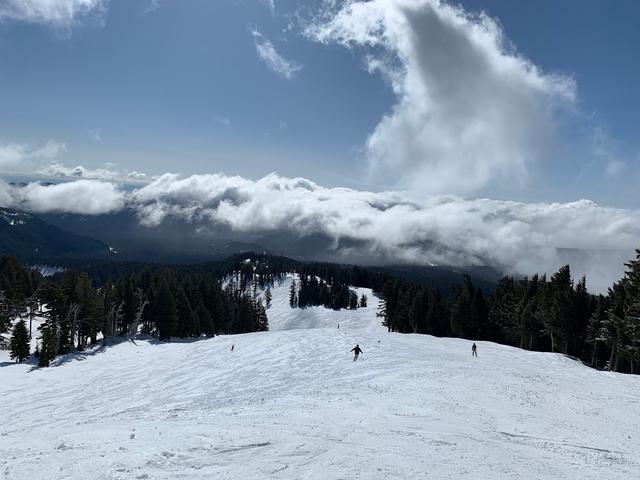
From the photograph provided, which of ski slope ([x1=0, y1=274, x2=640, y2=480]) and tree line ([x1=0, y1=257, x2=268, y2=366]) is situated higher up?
ski slope ([x1=0, y1=274, x2=640, y2=480])

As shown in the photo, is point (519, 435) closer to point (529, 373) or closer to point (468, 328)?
point (529, 373)

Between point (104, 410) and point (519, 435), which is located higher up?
point (519, 435)

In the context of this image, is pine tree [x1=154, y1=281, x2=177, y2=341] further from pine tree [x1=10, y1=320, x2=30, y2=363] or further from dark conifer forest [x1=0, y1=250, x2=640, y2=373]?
pine tree [x1=10, y1=320, x2=30, y2=363]

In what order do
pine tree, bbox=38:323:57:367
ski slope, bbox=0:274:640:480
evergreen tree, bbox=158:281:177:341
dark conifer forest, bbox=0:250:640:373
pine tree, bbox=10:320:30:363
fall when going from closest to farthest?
ski slope, bbox=0:274:640:480 → pine tree, bbox=38:323:57:367 → pine tree, bbox=10:320:30:363 → dark conifer forest, bbox=0:250:640:373 → evergreen tree, bbox=158:281:177:341

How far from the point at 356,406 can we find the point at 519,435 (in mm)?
8317

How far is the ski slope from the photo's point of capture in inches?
535

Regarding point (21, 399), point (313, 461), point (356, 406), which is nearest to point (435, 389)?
point (356, 406)

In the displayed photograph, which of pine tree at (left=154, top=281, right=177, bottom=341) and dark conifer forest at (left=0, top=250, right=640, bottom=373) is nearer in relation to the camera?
dark conifer forest at (left=0, top=250, right=640, bottom=373)

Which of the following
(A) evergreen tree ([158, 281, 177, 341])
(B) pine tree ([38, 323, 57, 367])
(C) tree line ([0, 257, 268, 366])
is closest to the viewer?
(B) pine tree ([38, 323, 57, 367])

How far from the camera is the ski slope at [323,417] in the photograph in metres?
13.6

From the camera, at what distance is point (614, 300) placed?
165 feet

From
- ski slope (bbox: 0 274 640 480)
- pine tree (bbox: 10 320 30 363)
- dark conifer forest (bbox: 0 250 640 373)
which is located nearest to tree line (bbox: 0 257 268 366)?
pine tree (bbox: 10 320 30 363)

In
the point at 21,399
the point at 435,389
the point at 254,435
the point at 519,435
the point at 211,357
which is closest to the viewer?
the point at 254,435

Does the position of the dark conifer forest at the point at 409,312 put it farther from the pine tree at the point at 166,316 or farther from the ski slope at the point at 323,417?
the ski slope at the point at 323,417
